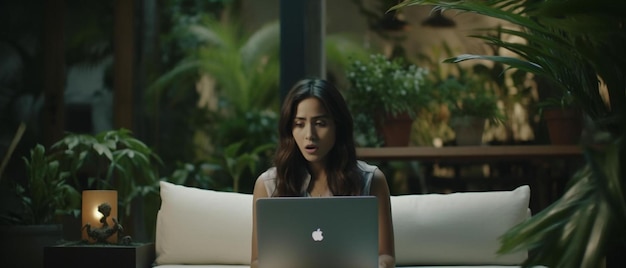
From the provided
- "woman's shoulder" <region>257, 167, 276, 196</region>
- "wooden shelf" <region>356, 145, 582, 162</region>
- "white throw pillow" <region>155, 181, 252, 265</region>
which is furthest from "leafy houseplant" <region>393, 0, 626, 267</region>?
"wooden shelf" <region>356, 145, 582, 162</region>

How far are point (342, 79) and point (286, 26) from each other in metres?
1.20

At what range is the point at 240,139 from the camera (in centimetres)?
511

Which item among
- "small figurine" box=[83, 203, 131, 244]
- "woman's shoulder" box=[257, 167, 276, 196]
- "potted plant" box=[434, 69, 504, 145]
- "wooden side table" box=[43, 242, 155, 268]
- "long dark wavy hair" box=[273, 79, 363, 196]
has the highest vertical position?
"potted plant" box=[434, 69, 504, 145]

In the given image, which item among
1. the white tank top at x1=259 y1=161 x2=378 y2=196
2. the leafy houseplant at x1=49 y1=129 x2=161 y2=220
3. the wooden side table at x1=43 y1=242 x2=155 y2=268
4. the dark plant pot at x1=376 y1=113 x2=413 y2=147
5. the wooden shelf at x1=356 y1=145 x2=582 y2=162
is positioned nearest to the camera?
the white tank top at x1=259 y1=161 x2=378 y2=196

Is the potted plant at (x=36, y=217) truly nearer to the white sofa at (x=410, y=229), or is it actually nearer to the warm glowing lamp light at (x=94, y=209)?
the warm glowing lamp light at (x=94, y=209)

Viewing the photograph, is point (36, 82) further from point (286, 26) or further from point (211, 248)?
point (211, 248)

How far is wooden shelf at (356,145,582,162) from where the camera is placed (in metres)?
4.10

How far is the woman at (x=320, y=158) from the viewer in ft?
9.19

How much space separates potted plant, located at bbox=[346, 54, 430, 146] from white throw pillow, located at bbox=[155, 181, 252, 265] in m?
1.14

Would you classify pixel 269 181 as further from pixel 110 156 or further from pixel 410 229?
pixel 110 156

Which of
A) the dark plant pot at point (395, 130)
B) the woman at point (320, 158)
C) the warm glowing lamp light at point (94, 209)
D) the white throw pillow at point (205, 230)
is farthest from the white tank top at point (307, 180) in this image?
the dark plant pot at point (395, 130)

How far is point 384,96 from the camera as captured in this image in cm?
427

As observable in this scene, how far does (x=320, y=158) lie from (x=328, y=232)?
63 cm

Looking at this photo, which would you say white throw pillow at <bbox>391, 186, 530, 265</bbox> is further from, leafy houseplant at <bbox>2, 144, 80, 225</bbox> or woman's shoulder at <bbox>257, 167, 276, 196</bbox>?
leafy houseplant at <bbox>2, 144, 80, 225</bbox>
